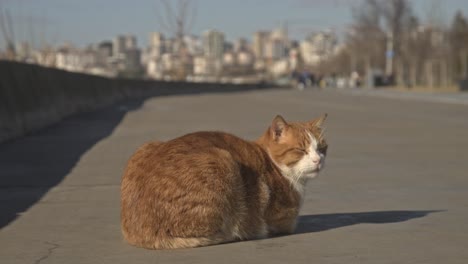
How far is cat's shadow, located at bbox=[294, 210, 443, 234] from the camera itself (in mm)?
7820

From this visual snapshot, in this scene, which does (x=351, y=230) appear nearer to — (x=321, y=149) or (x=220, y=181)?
(x=321, y=149)

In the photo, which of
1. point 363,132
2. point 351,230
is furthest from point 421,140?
point 351,230

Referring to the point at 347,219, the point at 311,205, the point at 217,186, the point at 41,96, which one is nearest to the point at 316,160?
the point at 217,186

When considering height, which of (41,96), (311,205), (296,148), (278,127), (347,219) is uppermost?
(278,127)

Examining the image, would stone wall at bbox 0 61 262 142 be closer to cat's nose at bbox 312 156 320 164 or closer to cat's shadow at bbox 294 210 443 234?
cat's shadow at bbox 294 210 443 234

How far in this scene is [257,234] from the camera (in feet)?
23.1

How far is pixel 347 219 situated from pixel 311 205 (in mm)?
1007

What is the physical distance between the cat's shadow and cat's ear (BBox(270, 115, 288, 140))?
101 centimetres

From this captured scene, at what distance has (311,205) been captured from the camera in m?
9.24

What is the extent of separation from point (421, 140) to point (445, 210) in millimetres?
9143

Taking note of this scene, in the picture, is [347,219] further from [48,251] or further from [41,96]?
[41,96]

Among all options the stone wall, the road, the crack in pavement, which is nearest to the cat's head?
the road

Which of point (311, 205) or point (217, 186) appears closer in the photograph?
point (217, 186)

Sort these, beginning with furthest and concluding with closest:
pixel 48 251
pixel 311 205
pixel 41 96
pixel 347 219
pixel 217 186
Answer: pixel 41 96 → pixel 311 205 → pixel 347 219 → pixel 48 251 → pixel 217 186
